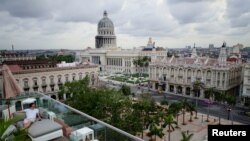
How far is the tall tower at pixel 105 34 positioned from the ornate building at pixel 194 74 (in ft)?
299

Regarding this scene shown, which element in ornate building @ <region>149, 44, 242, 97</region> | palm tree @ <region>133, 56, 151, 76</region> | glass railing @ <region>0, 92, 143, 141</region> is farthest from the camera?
palm tree @ <region>133, 56, 151, 76</region>

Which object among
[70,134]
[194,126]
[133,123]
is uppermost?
[70,134]

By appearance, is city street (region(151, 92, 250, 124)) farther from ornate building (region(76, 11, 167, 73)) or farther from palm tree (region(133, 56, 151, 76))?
palm tree (region(133, 56, 151, 76))

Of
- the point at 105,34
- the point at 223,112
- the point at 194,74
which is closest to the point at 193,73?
the point at 194,74

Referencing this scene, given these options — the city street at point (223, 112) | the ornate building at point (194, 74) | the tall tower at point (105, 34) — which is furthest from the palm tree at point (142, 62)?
the tall tower at point (105, 34)

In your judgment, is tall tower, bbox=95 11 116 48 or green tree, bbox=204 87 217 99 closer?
green tree, bbox=204 87 217 99

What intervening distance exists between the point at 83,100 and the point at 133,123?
13.4 metres

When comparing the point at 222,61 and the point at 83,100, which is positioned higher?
the point at 222,61

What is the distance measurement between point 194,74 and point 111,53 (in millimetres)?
82951

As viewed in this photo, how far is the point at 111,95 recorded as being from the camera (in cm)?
4231

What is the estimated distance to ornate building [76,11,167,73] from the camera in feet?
437

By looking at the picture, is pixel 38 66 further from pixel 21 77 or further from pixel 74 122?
pixel 74 122

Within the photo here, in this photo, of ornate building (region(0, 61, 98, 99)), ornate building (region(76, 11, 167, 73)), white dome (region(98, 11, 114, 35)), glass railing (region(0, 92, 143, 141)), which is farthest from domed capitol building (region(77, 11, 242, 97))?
white dome (region(98, 11, 114, 35))

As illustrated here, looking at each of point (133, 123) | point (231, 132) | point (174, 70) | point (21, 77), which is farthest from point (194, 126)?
point (21, 77)
